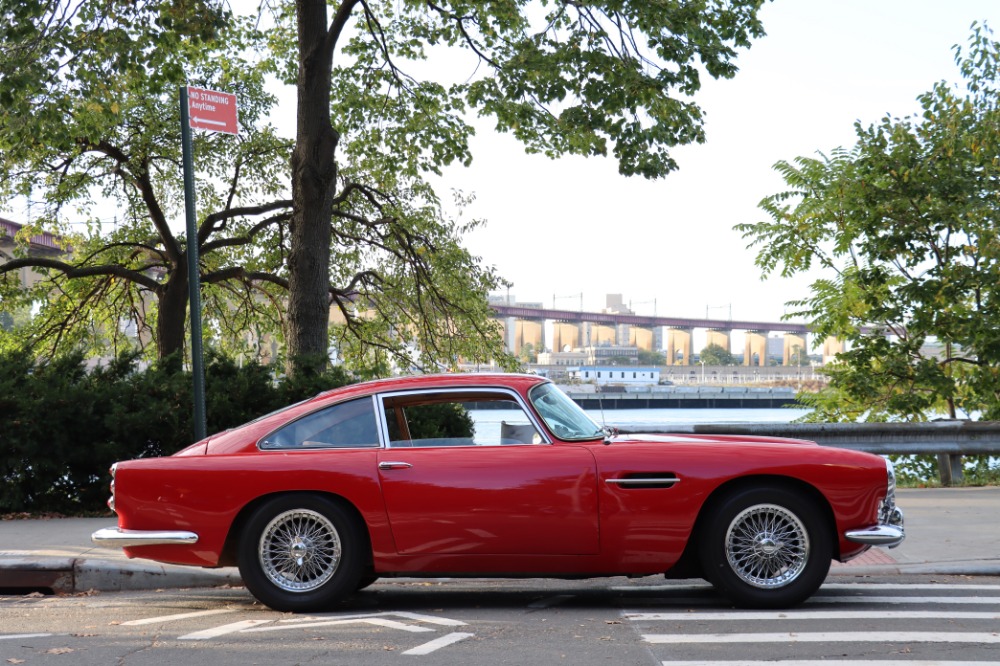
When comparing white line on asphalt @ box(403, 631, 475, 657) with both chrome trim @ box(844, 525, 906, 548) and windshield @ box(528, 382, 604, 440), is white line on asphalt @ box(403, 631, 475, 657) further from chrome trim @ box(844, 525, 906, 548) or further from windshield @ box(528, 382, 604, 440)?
chrome trim @ box(844, 525, 906, 548)

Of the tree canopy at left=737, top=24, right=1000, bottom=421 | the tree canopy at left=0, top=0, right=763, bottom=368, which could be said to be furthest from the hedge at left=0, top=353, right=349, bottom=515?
the tree canopy at left=737, top=24, right=1000, bottom=421

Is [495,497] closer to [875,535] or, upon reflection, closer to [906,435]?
[875,535]

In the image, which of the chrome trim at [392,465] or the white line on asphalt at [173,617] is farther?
the chrome trim at [392,465]

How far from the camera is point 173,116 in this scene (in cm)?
2123

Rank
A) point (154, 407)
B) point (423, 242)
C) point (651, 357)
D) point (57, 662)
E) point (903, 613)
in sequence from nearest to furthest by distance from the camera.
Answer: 1. point (57, 662)
2. point (903, 613)
3. point (154, 407)
4. point (423, 242)
5. point (651, 357)

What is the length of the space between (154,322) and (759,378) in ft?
155

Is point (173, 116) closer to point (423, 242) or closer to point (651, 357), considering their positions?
point (423, 242)

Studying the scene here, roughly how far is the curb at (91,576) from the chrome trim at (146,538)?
1282 millimetres

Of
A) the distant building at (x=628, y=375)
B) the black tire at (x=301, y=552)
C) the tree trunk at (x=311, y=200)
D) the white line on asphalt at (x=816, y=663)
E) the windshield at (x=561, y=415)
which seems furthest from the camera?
the distant building at (x=628, y=375)

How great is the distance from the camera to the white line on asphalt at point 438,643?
5.50 meters

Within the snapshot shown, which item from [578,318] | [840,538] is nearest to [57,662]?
[840,538]

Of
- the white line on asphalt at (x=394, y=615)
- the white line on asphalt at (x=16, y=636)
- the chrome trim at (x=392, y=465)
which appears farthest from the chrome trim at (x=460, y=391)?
the white line on asphalt at (x=16, y=636)

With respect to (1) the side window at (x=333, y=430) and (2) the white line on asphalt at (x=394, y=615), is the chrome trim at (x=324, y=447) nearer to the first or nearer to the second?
(1) the side window at (x=333, y=430)

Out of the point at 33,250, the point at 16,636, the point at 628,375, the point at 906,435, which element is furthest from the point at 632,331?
the point at 16,636
